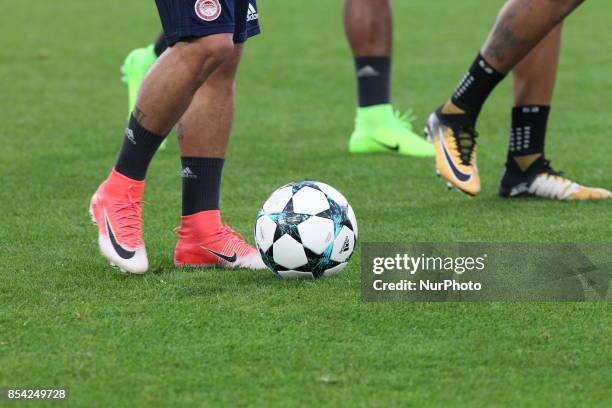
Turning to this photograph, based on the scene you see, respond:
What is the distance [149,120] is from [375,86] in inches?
124

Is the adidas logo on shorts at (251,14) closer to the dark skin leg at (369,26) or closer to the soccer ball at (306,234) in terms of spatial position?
the soccer ball at (306,234)

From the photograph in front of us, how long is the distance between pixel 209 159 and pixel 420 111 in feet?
13.1

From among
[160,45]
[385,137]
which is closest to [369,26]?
[385,137]

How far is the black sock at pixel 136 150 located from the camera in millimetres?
4367

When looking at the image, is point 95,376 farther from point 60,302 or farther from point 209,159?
point 209,159

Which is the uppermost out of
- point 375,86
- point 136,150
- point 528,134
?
point 136,150

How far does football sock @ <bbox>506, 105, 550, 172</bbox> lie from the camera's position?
231 inches

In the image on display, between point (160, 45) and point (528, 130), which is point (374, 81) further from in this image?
point (528, 130)

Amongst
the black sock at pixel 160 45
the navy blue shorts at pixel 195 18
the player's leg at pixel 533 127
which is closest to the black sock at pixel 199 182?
the navy blue shorts at pixel 195 18

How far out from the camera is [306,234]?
429 cm

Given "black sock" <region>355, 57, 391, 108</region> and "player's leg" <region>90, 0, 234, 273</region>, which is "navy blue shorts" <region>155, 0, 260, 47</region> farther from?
"black sock" <region>355, 57, 391, 108</region>

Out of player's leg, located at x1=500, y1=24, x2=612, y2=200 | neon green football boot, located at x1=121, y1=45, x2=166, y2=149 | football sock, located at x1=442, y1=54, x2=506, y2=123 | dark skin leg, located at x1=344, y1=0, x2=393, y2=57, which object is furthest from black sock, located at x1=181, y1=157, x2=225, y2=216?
dark skin leg, located at x1=344, y1=0, x2=393, y2=57

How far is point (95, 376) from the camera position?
10.9 feet

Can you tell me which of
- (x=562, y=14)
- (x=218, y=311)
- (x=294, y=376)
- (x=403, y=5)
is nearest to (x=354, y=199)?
(x=562, y=14)
